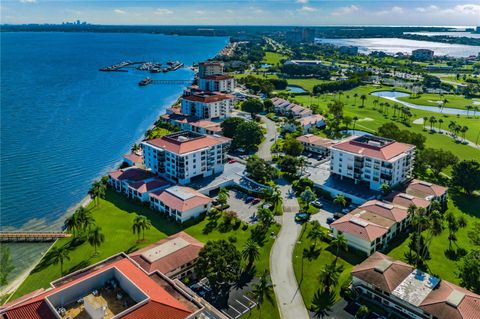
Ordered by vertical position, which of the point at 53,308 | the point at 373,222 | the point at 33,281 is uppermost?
the point at 53,308

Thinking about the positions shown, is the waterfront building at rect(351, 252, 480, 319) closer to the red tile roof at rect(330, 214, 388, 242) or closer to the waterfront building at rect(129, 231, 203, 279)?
the red tile roof at rect(330, 214, 388, 242)

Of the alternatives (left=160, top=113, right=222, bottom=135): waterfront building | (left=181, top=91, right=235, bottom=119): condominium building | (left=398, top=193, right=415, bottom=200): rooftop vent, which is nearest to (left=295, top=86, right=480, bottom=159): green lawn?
(left=398, top=193, right=415, bottom=200): rooftop vent

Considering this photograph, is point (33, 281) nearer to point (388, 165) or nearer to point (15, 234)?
point (15, 234)

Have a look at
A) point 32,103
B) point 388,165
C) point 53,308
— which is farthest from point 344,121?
point 32,103

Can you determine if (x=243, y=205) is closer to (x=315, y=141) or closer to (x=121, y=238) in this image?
(x=121, y=238)

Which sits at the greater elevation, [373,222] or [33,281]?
[373,222]

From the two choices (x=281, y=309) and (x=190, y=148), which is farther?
(x=190, y=148)
